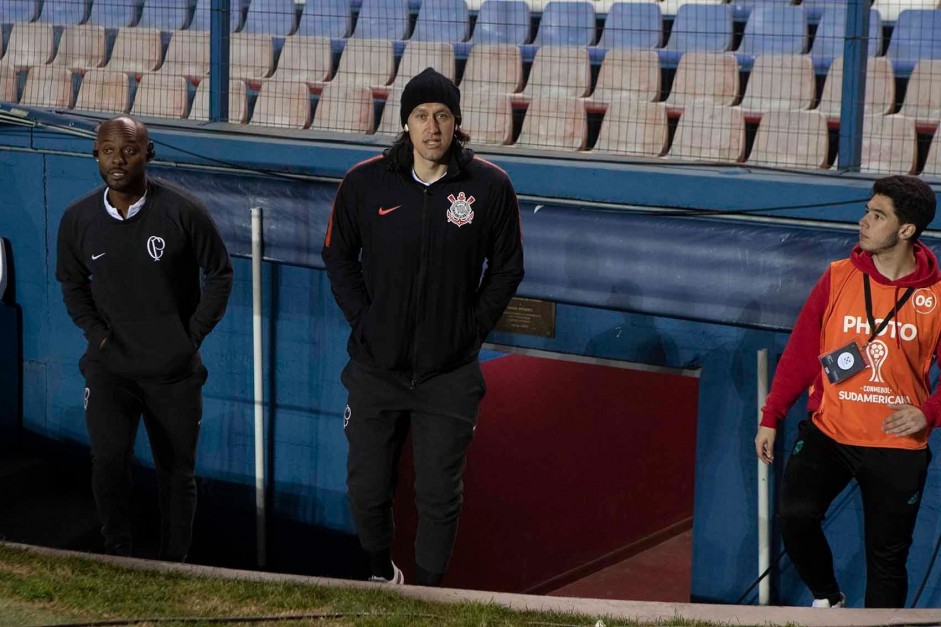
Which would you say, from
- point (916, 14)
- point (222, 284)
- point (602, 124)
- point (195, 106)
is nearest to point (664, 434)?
point (602, 124)

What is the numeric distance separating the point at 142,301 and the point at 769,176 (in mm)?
2753

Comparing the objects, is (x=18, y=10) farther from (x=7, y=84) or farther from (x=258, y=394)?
(x=258, y=394)

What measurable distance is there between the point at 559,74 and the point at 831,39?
4.91ft

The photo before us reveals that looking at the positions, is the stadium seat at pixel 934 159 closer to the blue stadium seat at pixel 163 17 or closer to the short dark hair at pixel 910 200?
the short dark hair at pixel 910 200

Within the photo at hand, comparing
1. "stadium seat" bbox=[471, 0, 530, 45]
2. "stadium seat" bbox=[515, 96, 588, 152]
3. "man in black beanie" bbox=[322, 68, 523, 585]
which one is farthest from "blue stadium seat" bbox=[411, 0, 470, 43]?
"man in black beanie" bbox=[322, 68, 523, 585]

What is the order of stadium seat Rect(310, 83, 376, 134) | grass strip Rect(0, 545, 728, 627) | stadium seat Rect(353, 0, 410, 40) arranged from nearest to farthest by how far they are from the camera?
grass strip Rect(0, 545, 728, 627) < stadium seat Rect(310, 83, 376, 134) < stadium seat Rect(353, 0, 410, 40)

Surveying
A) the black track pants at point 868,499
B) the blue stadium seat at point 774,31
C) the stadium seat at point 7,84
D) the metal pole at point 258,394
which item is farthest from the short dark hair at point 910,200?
the stadium seat at point 7,84

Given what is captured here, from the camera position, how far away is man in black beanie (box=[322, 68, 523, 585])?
419 centimetres

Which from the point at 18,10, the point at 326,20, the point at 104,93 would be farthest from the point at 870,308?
the point at 18,10

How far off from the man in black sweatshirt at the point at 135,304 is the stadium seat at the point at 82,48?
12.3 ft

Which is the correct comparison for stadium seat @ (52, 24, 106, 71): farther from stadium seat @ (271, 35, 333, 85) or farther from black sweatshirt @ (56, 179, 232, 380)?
black sweatshirt @ (56, 179, 232, 380)

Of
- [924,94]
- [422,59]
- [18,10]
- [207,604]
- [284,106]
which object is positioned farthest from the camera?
[18,10]

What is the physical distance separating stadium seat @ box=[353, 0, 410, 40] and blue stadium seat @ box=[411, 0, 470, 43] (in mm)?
106

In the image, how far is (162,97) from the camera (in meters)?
7.43
